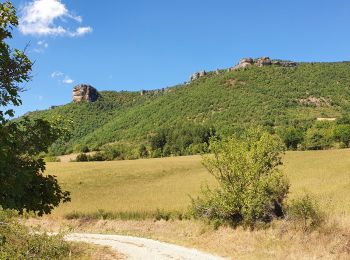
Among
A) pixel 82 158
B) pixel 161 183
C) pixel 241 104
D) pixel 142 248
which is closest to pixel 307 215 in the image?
pixel 142 248

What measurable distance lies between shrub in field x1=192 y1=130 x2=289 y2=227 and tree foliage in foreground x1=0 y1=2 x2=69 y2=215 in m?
13.8

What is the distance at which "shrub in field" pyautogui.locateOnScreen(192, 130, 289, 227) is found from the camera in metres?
23.7

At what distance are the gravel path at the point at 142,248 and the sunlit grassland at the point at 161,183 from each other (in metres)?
9.23

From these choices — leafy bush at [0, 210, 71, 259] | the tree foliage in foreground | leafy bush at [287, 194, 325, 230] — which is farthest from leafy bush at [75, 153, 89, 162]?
the tree foliage in foreground

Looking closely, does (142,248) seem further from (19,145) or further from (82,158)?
(82,158)

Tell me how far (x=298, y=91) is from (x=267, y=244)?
140 metres

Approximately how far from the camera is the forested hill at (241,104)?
137 m

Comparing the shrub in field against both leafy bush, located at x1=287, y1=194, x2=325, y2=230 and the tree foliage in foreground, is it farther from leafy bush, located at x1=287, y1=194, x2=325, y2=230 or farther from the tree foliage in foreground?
the tree foliage in foreground

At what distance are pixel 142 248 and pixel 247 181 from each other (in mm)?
6953

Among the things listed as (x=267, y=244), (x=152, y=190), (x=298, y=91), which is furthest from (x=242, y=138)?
(x=298, y=91)

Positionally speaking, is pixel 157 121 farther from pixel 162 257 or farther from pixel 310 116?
pixel 162 257

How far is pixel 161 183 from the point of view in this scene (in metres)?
57.4

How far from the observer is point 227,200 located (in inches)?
956

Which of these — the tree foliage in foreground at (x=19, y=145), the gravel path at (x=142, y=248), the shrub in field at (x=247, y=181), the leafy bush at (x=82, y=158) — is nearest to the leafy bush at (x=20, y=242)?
the tree foliage in foreground at (x=19, y=145)
